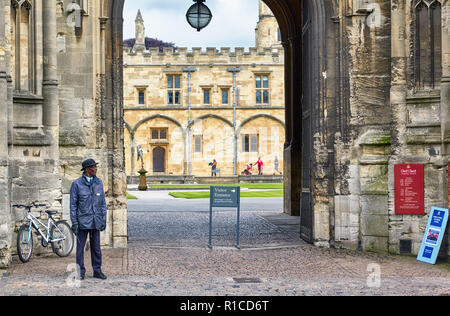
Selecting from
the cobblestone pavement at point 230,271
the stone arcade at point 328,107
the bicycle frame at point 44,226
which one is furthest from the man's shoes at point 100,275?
the stone arcade at point 328,107

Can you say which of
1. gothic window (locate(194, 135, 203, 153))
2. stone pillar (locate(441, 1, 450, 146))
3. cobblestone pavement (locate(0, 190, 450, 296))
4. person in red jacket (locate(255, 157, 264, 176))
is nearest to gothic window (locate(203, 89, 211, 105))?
gothic window (locate(194, 135, 203, 153))

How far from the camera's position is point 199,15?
13.6 metres

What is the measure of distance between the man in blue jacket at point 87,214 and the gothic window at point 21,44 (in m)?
2.76

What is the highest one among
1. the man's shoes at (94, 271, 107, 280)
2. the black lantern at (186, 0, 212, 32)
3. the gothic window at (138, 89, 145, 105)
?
→ the gothic window at (138, 89, 145, 105)

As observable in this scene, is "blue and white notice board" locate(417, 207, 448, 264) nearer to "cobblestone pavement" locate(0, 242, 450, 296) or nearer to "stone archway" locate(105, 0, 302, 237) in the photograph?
"cobblestone pavement" locate(0, 242, 450, 296)

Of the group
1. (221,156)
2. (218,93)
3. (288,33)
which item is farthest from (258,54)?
(288,33)

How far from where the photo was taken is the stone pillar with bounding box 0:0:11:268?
8.95 m

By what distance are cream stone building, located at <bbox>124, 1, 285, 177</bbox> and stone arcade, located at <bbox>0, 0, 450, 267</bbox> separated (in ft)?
119

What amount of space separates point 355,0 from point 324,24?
665 mm

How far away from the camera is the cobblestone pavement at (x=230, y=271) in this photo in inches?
285

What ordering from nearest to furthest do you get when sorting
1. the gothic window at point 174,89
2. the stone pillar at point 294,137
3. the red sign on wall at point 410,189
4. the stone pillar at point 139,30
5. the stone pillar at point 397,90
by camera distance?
1. the red sign on wall at point 410,189
2. the stone pillar at point 397,90
3. the stone pillar at point 294,137
4. the gothic window at point 174,89
5. the stone pillar at point 139,30

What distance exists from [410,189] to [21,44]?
6.37 meters

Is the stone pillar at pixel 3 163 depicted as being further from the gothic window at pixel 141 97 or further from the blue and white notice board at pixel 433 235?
the gothic window at pixel 141 97

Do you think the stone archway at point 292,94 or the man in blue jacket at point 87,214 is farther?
the stone archway at point 292,94
